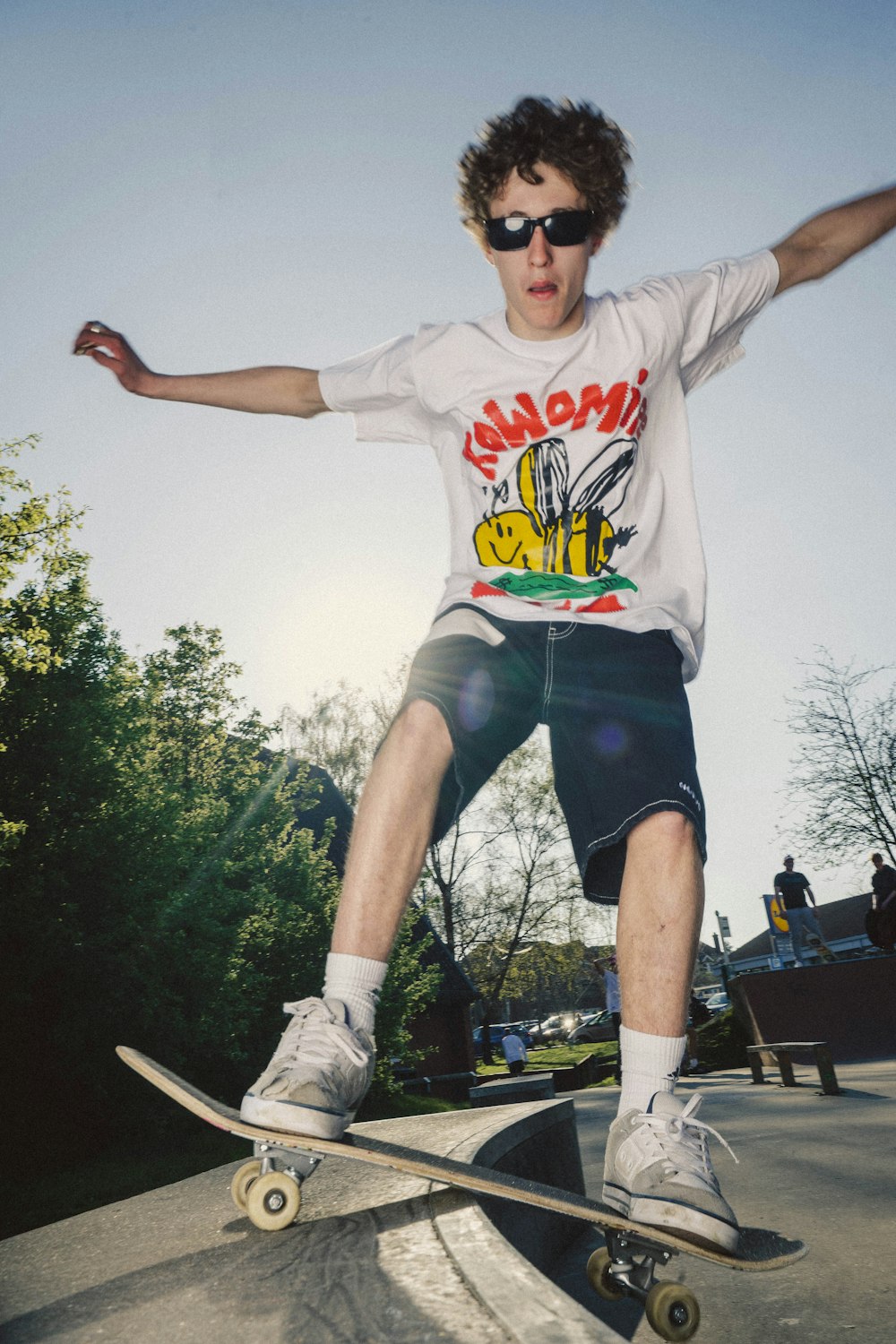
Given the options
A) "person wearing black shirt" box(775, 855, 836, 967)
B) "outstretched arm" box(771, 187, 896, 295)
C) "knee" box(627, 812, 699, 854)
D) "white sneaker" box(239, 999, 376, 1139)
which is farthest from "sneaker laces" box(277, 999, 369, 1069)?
"person wearing black shirt" box(775, 855, 836, 967)

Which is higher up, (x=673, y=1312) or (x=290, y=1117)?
(x=290, y=1117)

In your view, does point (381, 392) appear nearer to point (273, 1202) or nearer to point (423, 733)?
point (423, 733)

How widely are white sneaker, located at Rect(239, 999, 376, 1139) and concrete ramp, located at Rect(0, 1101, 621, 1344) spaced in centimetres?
19

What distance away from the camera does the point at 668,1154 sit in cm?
173

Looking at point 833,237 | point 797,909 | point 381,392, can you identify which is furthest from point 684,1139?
point 797,909

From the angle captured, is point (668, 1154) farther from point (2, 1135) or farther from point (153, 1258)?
point (2, 1135)

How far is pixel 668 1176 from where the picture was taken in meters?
1.69

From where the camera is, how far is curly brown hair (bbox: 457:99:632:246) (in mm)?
2504

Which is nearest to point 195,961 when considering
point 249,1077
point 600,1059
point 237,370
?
point 249,1077

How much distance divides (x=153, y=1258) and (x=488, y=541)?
1685 mm

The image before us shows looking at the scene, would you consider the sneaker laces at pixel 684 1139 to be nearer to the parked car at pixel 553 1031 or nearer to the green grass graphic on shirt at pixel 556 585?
the green grass graphic on shirt at pixel 556 585

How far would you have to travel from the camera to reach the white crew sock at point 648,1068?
189cm

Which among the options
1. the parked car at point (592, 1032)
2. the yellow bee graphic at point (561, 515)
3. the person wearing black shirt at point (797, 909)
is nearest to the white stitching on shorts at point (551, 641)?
the yellow bee graphic at point (561, 515)

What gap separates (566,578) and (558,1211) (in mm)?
1350
